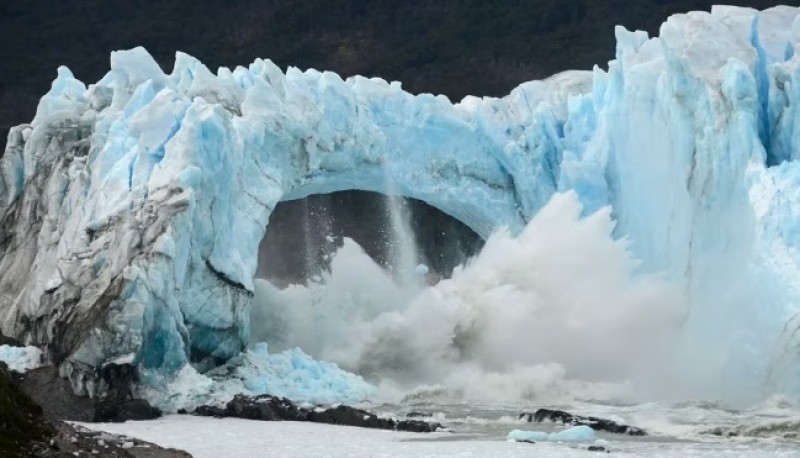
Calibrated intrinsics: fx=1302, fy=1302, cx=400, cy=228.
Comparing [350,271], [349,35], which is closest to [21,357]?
[350,271]

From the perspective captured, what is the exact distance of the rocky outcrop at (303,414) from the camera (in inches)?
860

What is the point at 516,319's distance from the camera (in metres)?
29.6

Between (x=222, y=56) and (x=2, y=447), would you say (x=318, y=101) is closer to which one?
(x=2, y=447)

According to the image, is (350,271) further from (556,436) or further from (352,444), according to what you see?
(352,444)

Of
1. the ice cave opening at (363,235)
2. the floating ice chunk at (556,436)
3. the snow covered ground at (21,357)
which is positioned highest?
the ice cave opening at (363,235)

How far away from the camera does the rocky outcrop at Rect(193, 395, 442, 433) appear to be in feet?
71.7

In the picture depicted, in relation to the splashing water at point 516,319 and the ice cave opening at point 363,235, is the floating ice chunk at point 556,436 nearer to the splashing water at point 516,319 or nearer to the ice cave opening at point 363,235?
the splashing water at point 516,319

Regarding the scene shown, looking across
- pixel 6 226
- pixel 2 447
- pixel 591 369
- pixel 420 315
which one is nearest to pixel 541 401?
pixel 591 369

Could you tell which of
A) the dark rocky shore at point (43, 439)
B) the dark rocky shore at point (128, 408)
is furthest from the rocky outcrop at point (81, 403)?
the dark rocky shore at point (43, 439)

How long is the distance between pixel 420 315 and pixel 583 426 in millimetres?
9704

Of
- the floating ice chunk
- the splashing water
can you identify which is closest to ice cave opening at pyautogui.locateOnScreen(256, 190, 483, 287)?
the splashing water

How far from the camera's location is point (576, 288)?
97.0 ft

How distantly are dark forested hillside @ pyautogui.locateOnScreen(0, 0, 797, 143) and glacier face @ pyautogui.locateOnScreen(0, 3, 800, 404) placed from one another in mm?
31439

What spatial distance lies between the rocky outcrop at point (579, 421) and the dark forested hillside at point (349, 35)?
40428mm
